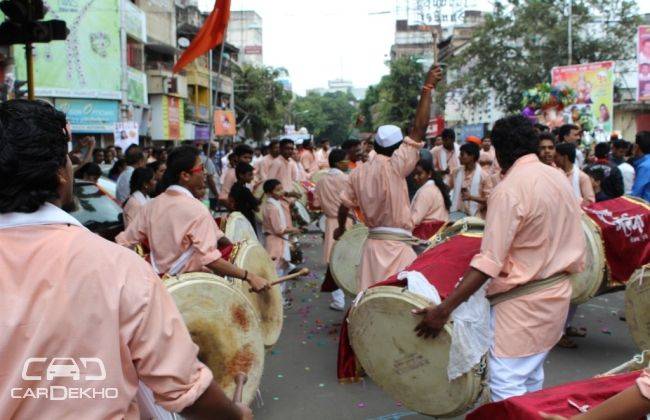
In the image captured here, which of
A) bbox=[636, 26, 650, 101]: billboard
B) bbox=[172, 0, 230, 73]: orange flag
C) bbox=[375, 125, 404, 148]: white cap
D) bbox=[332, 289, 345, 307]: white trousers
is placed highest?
bbox=[636, 26, 650, 101]: billboard

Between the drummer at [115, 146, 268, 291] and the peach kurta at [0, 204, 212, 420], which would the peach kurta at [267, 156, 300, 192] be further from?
the peach kurta at [0, 204, 212, 420]

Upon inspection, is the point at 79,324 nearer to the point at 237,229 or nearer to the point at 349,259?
the point at 237,229

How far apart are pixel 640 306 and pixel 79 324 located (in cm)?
395

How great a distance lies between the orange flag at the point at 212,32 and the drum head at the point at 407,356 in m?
6.57

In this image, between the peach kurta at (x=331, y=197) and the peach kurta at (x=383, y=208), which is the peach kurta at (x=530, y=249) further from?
the peach kurta at (x=331, y=197)

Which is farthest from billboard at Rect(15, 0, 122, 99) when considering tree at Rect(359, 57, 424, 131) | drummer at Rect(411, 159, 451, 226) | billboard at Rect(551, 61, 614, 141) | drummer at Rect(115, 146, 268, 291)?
tree at Rect(359, 57, 424, 131)

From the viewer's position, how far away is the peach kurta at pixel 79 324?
5.39 feet

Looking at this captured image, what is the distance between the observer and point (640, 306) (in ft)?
15.0

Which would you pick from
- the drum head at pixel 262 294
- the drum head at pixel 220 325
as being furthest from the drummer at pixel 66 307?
the drum head at pixel 262 294

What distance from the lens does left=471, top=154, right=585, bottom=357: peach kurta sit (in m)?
3.43

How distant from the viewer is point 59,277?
5.42ft

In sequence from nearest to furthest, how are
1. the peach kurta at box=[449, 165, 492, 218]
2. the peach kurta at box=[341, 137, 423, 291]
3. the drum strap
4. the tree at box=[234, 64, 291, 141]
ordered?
the drum strap < the peach kurta at box=[341, 137, 423, 291] < the peach kurta at box=[449, 165, 492, 218] < the tree at box=[234, 64, 291, 141]

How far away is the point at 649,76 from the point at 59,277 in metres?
32.2

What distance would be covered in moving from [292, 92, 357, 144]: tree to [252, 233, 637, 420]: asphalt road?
105 m
